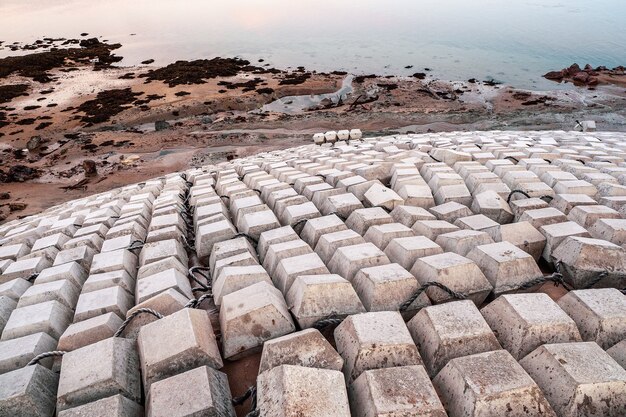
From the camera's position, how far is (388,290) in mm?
2369

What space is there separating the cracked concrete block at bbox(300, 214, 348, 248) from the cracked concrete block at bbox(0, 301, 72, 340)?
178 centimetres

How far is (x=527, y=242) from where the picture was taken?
117 inches

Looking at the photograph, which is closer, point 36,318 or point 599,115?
point 36,318

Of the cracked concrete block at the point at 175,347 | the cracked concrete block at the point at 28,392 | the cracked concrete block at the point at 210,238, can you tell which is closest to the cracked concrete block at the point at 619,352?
the cracked concrete block at the point at 175,347

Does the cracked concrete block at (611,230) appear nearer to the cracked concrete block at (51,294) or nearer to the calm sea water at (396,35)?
the cracked concrete block at (51,294)

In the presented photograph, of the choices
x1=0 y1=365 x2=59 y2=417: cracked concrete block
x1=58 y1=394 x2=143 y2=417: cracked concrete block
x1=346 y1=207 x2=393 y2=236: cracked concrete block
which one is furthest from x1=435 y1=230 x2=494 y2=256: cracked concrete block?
x1=0 y1=365 x2=59 y2=417: cracked concrete block

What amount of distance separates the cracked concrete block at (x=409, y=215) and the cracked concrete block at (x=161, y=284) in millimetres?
1835

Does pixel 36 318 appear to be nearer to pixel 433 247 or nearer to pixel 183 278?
pixel 183 278

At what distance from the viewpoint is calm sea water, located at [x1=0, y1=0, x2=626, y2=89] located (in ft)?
79.5

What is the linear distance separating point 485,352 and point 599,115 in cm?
1633

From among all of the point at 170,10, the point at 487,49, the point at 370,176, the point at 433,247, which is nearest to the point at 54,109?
the point at 370,176

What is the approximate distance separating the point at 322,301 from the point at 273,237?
3.18 ft

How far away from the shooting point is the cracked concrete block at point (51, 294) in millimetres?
2789

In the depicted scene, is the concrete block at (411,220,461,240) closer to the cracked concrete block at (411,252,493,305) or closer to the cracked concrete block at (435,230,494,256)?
the cracked concrete block at (435,230,494,256)
